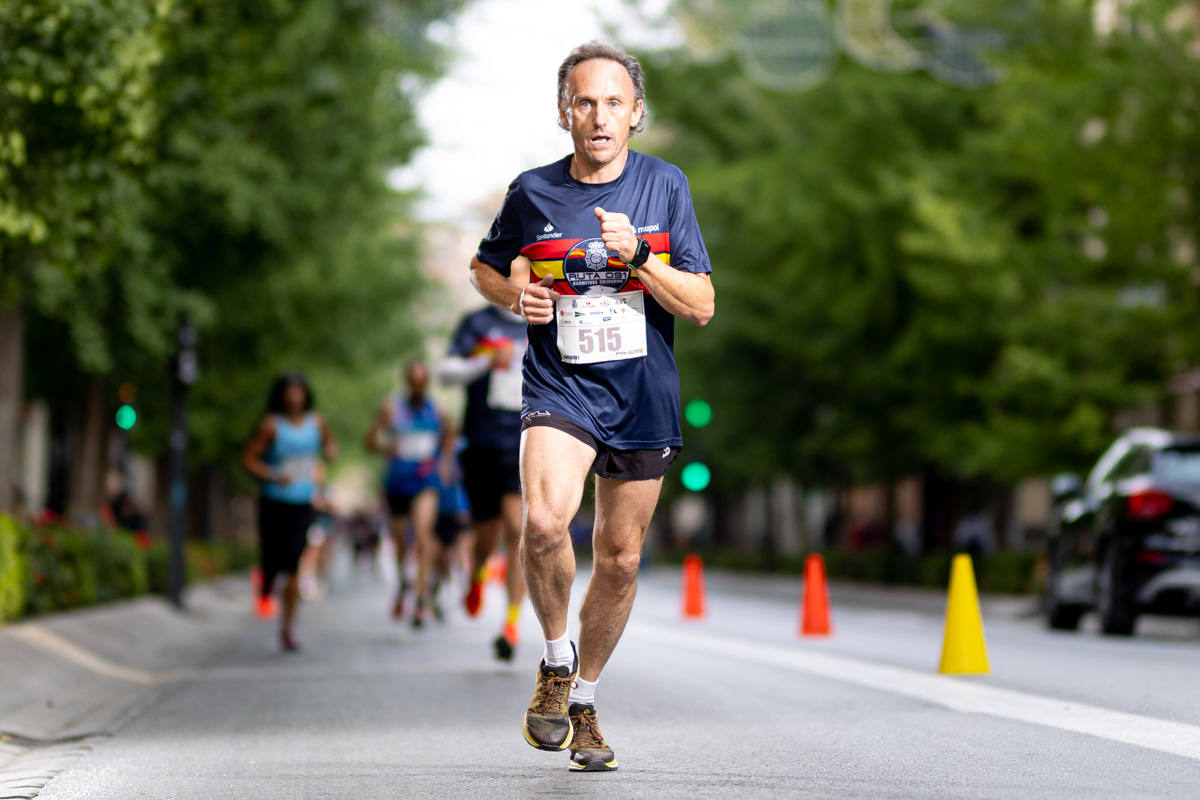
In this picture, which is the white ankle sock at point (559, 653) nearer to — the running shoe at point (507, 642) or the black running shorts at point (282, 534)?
the running shoe at point (507, 642)

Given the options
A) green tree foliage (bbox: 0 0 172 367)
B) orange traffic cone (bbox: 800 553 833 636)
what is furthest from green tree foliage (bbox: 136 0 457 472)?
orange traffic cone (bbox: 800 553 833 636)

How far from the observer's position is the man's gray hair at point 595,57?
6.49 metres

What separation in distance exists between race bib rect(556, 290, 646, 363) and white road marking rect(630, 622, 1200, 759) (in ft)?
7.64

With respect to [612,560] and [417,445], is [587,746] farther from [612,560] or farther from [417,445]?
[417,445]

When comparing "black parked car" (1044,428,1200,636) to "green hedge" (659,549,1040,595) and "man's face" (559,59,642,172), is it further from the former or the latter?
"green hedge" (659,549,1040,595)

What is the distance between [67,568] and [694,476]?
721cm

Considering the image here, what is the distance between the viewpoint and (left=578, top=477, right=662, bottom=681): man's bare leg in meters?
6.48

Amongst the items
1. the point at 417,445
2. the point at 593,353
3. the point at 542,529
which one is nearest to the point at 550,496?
the point at 542,529

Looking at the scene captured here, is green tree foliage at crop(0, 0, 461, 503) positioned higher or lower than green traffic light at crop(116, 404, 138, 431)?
higher

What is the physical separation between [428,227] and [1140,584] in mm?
26273

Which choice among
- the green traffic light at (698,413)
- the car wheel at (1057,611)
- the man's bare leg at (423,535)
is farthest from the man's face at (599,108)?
the green traffic light at (698,413)

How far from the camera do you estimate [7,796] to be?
6375 mm

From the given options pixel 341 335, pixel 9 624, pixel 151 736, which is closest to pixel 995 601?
pixel 341 335

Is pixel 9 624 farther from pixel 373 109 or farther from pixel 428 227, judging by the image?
pixel 428 227
